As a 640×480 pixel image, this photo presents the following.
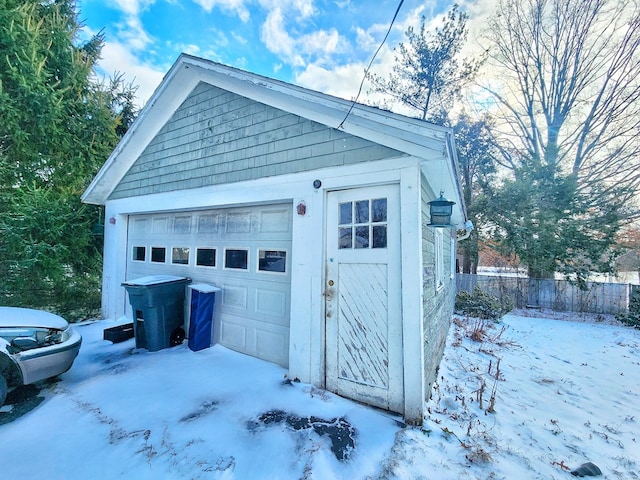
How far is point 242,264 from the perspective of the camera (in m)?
4.48

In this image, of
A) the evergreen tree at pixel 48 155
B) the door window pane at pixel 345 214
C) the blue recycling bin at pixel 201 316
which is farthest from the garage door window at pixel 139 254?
the door window pane at pixel 345 214

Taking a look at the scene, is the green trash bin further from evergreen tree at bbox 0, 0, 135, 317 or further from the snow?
evergreen tree at bbox 0, 0, 135, 317

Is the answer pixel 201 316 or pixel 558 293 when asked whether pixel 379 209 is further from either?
pixel 558 293

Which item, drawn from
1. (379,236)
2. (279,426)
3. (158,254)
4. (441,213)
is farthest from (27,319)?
(441,213)

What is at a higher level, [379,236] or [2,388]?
Answer: [379,236]

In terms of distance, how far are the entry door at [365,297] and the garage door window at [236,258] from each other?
5.13ft

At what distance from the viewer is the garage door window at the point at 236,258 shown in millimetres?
4445

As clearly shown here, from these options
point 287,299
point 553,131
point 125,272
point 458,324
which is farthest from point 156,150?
point 553,131

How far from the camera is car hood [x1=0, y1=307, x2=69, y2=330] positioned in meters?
2.97

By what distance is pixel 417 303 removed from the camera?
2912mm

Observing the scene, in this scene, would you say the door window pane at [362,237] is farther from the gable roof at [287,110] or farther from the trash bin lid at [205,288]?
the trash bin lid at [205,288]

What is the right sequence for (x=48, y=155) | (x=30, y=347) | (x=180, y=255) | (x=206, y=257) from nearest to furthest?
(x=30, y=347), (x=206, y=257), (x=180, y=255), (x=48, y=155)

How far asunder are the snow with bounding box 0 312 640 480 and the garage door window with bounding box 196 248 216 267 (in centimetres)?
140

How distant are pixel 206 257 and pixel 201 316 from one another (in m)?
1.01
